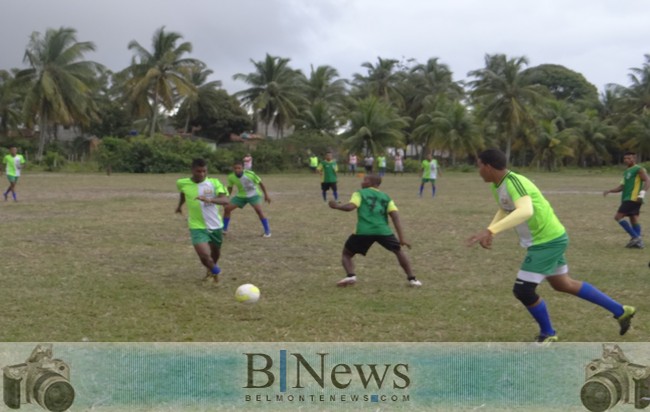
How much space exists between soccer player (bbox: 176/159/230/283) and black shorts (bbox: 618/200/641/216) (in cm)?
684

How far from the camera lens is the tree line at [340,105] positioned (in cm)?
4597

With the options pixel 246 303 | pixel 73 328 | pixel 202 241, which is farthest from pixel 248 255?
pixel 73 328

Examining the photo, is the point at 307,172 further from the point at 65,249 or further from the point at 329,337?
the point at 329,337

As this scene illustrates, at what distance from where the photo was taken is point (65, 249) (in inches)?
419

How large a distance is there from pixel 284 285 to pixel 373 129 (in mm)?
42441

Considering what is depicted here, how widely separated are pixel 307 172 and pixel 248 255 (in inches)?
1496

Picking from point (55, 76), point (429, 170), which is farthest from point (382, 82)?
point (429, 170)

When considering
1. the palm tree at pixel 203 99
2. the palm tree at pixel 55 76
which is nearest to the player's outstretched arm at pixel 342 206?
the palm tree at pixel 55 76

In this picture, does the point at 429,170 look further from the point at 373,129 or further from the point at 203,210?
the point at 373,129

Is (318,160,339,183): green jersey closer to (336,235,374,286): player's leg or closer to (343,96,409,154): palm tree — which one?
(336,235,374,286): player's leg

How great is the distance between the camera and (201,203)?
797 centimetres

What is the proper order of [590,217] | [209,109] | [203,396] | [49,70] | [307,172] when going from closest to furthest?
1. [203,396]
2. [590,217]
3. [49,70]
4. [307,172]
5. [209,109]

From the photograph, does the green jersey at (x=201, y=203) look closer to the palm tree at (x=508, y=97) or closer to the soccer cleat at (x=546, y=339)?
the soccer cleat at (x=546, y=339)

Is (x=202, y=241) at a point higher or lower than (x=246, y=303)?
higher
